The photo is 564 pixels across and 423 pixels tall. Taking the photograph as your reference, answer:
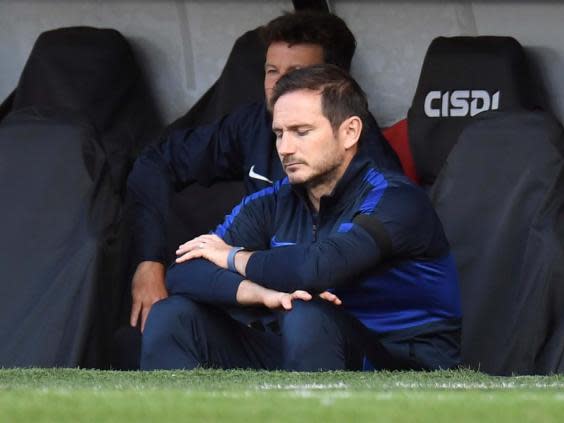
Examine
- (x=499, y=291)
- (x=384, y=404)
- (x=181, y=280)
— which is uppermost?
(x=384, y=404)

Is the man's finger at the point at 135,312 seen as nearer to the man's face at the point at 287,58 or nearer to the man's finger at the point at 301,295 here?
the man's face at the point at 287,58

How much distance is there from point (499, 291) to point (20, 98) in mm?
2019

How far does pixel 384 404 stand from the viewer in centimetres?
264

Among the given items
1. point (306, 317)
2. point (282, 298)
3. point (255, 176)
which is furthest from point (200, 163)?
point (306, 317)

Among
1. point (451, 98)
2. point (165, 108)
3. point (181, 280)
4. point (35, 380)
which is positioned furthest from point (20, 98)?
point (35, 380)

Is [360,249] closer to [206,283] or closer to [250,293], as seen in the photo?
[250,293]

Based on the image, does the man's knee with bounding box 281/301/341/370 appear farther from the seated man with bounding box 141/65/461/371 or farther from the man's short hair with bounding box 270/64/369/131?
the man's short hair with bounding box 270/64/369/131

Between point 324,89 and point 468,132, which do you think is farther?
point 468,132

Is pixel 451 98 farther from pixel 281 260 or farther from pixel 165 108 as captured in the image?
pixel 281 260

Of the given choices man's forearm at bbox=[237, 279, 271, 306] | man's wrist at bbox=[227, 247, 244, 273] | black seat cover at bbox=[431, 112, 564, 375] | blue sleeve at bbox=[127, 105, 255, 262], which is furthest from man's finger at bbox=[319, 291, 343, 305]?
blue sleeve at bbox=[127, 105, 255, 262]

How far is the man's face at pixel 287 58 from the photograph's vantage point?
15.0 feet

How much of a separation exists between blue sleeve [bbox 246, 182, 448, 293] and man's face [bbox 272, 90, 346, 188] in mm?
167

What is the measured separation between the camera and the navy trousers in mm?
3562

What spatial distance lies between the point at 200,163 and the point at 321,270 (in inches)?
47.6
